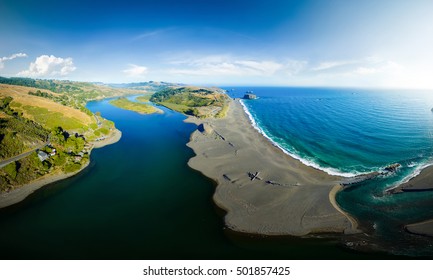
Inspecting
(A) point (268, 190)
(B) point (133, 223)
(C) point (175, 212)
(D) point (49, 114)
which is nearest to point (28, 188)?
(B) point (133, 223)

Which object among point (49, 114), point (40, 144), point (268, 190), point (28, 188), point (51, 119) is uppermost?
point (49, 114)

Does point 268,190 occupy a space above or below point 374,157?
below

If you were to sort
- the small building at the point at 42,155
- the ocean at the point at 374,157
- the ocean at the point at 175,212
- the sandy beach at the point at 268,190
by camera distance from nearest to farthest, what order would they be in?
the ocean at the point at 175,212, the ocean at the point at 374,157, the sandy beach at the point at 268,190, the small building at the point at 42,155

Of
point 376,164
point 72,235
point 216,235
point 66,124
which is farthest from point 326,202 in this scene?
point 66,124

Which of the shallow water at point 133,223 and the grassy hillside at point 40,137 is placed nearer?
the shallow water at point 133,223

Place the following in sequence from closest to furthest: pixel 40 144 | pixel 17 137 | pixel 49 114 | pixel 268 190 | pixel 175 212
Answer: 1. pixel 175 212
2. pixel 268 190
3. pixel 17 137
4. pixel 40 144
5. pixel 49 114

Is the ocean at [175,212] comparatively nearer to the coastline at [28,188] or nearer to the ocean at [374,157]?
the ocean at [374,157]

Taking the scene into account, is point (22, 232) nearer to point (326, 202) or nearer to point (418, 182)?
point (326, 202)

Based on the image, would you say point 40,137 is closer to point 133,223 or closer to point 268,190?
point 133,223

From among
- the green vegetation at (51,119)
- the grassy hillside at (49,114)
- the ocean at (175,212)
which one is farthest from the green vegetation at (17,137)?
the ocean at (175,212)
